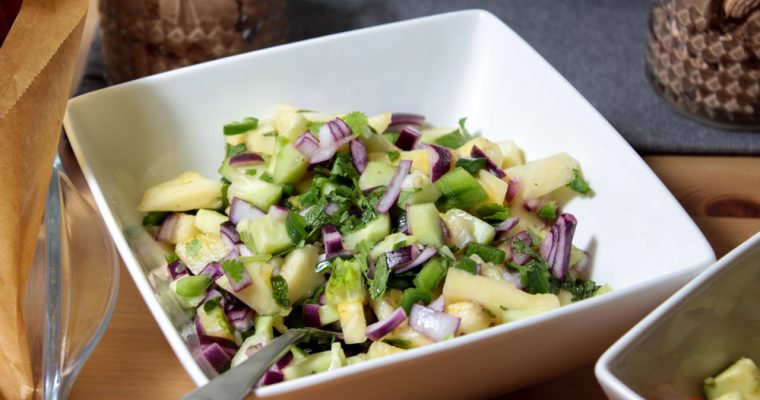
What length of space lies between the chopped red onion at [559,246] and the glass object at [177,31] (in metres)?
0.67

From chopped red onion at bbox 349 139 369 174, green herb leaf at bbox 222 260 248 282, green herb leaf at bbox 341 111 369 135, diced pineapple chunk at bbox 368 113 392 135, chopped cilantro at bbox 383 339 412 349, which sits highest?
green herb leaf at bbox 341 111 369 135

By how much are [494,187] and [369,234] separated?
187 mm

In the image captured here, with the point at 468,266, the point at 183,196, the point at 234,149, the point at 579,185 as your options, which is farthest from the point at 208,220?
the point at 579,185

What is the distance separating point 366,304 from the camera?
1.04 m

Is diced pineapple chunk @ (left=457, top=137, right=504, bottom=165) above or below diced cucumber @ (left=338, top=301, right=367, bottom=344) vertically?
above

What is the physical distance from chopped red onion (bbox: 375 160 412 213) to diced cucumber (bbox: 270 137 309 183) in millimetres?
121

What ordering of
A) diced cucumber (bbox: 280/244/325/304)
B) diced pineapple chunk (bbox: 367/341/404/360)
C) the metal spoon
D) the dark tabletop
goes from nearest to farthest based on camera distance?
the metal spoon → diced pineapple chunk (bbox: 367/341/404/360) → diced cucumber (bbox: 280/244/325/304) → the dark tabletop

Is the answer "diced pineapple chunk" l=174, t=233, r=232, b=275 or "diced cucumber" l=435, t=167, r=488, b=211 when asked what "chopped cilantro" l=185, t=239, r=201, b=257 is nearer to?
"diced pineapple chunk" l=174, t=233, r=232, b=275

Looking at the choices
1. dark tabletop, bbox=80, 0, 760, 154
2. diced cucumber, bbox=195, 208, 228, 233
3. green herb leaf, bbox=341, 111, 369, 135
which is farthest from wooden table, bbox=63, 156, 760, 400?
green herb leaf, bbox=341, 111, 369, 135

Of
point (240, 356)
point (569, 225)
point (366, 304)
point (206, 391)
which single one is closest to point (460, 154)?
point (569, 225)

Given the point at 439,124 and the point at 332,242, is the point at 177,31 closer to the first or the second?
the point at 439,124

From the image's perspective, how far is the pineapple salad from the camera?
0.99 m

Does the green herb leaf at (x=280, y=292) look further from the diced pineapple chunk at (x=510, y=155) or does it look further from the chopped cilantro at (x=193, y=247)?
the diced pineapple chunk at (x=510, y=155)

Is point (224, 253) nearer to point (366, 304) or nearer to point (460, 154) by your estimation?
point (366, 304)
